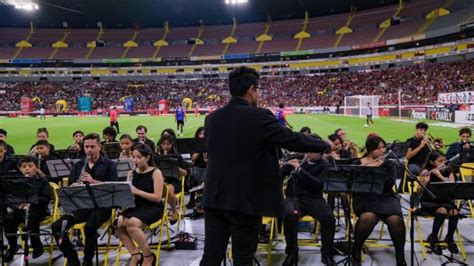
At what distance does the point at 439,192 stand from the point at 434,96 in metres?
39.9

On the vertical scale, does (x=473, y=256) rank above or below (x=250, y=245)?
below

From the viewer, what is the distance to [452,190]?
239 inches

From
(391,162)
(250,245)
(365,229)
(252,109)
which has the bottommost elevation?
(365,229)

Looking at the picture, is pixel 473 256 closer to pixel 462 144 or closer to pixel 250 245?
pixel 462 144

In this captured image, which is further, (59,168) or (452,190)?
(59,168)

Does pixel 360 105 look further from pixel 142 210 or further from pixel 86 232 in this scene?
pixel 86 232

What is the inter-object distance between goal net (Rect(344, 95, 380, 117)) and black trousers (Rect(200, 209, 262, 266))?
1430 inches

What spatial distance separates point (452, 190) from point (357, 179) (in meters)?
1.48

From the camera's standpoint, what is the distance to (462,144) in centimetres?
952

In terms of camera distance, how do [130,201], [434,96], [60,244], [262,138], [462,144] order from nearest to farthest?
1. [262,138]
2. [130,201]
3. [60,244]
4. [462,144]
5. [434,96]

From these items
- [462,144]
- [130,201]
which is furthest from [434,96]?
[130,201]

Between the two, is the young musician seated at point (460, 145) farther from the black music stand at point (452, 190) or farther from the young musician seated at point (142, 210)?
the young musician seated at point (142, 210)

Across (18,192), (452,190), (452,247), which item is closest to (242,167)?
(452,190)

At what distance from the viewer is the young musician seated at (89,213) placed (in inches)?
237
